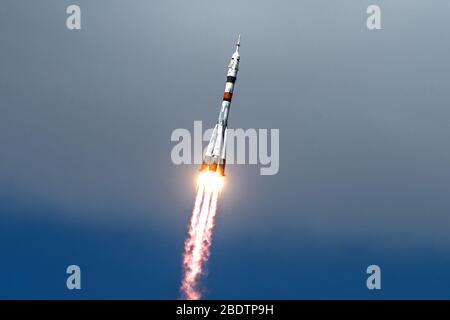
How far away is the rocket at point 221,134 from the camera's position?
10156cm

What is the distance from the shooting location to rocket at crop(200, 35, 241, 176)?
101562 millimetres

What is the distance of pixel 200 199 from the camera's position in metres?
105

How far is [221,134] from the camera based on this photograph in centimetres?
10394
